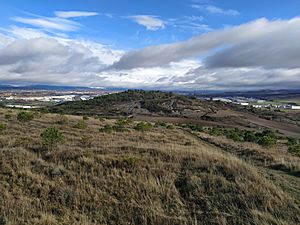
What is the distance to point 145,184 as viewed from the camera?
8500mm

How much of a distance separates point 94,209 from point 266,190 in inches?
172

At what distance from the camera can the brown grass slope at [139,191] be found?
697cm

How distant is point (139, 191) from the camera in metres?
8.24

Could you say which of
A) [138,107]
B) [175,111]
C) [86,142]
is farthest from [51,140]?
[138,107]

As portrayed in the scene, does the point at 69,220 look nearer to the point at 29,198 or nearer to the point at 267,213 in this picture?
the point at 29,198

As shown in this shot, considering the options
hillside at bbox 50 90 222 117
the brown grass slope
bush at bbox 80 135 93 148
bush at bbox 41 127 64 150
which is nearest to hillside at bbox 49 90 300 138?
hillside at bbox 50 90 222 117

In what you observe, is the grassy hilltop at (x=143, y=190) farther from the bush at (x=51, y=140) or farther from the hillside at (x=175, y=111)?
the hillside at (x=175, y=111)

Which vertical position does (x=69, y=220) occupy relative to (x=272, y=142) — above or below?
above

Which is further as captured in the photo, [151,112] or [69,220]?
[151,112]

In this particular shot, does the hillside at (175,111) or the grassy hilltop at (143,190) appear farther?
the hillside at (175,111)

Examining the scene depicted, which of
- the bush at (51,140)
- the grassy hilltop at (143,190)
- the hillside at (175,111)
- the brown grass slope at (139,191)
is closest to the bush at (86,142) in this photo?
the bush at (51,140)

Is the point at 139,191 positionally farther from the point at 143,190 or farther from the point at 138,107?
the point at 138,107

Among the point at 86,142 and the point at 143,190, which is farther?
the point at 86,142

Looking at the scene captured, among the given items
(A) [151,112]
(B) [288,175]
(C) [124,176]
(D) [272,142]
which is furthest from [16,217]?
(A) [151,112]
